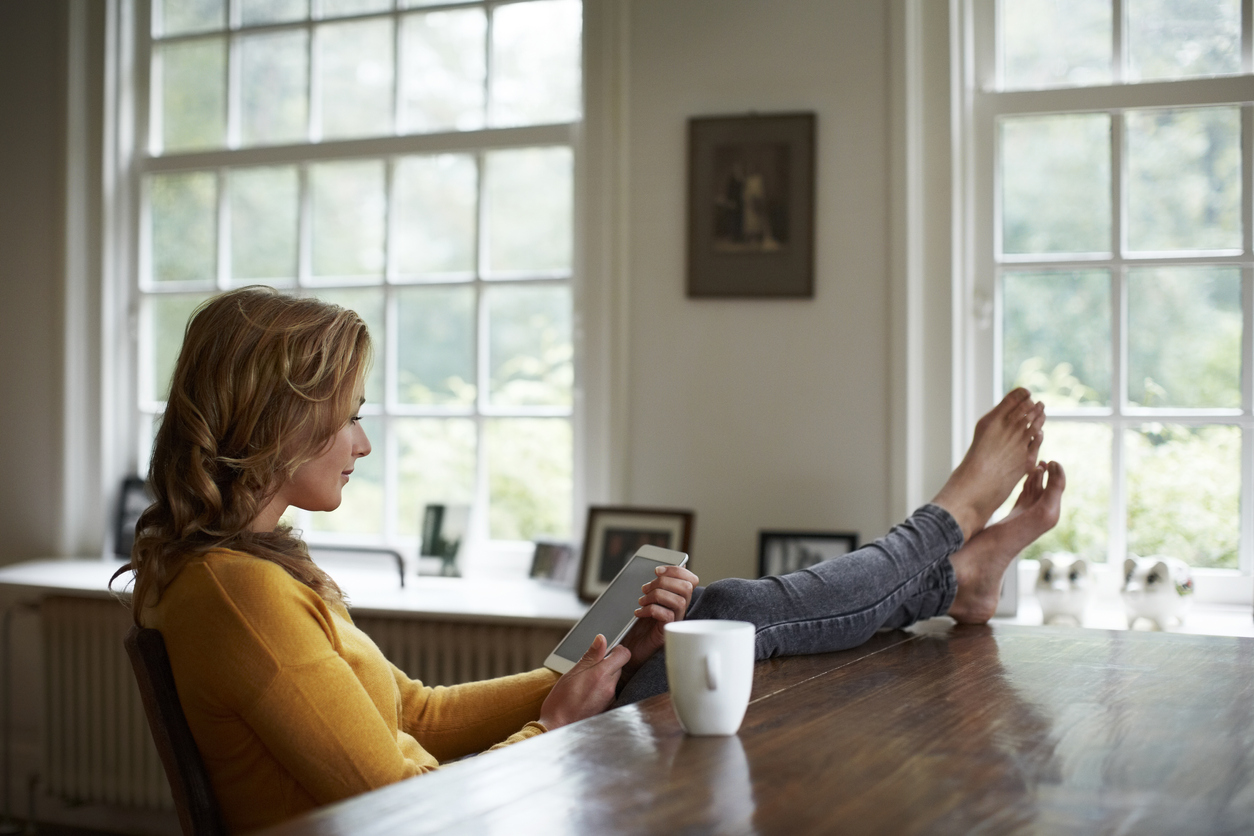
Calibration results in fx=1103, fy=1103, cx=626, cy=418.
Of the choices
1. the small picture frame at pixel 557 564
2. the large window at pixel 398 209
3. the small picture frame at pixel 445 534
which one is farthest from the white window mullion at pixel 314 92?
the small picture frame at pixel 557 564

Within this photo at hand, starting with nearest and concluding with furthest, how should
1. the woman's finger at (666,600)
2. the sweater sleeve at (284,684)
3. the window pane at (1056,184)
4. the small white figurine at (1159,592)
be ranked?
the sweater sleeve at (284,684)
the woman's finger at (666,600)
the small white figurine at (1159,592)
the window pane at (1056,184)

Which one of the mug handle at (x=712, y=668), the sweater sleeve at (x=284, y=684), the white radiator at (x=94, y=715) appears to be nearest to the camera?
the mug handle at (x=712, y=668)

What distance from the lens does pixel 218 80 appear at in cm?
336

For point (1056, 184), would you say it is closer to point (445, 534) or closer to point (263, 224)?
point (445, 534)

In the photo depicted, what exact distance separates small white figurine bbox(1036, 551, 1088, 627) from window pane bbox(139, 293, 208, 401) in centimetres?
254

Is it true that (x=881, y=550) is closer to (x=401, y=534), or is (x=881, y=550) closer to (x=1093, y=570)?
(x=1093, y=570)

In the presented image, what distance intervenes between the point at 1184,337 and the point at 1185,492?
0.36 metres

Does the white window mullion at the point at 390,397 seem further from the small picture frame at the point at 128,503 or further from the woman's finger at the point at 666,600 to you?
the woman's finger at the point at 666,600

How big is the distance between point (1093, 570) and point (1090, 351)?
1.70ft

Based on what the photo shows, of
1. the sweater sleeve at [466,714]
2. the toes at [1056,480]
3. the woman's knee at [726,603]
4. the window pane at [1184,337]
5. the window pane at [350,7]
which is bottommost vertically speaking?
the sweater sleeve at [466,714]

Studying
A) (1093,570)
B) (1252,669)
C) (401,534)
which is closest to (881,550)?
(1252,669)

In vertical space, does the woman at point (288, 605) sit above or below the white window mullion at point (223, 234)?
below

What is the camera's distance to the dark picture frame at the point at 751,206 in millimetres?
2641

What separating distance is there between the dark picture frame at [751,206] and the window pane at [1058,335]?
1.70 feet
